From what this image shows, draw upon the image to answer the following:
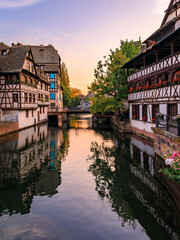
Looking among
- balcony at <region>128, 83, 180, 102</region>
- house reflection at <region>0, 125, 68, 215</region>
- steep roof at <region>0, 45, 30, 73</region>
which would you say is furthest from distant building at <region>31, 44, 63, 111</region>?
house reflection at <region>0, 125, 68, 215</region>

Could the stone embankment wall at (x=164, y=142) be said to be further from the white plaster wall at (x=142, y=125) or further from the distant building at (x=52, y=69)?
the distant building at (x=52, y=69)

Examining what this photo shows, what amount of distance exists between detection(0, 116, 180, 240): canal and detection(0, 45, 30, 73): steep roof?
17560 millimetres

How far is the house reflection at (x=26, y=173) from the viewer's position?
8.88 meters

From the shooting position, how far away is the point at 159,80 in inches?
858

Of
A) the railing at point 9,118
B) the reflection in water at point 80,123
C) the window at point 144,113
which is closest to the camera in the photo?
the window at point 144,113

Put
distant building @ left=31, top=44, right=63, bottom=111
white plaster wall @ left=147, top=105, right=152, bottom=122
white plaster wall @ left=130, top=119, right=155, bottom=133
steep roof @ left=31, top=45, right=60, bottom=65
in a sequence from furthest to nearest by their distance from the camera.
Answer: steep roof @ left=31, top=45, right=60, bottom=65
distant building @ left=31, top=44, right=63, bottom=111
white plaster wall @ left=147, top=105, right=152, bottom=122
white plaster wall @ left=130, top=119, right=155, bottom=133

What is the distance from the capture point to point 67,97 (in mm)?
70500

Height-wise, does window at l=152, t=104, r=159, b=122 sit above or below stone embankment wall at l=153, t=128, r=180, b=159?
above

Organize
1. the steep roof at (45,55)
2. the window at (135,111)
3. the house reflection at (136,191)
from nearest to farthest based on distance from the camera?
the house reflection at (136,191)
the window at (135,111)
the steep roof at (45,55)

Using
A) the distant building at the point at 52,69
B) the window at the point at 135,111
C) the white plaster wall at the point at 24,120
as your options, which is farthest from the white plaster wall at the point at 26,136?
the distant building at the point at 52,69

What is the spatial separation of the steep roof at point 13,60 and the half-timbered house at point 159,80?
52.8 ft

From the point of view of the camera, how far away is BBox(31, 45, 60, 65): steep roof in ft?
185

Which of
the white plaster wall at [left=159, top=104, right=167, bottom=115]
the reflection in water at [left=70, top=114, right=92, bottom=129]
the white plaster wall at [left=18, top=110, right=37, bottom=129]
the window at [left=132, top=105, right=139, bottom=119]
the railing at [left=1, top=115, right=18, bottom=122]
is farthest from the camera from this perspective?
the reflection in water at [left=70, top=114, right=92, bottom=129]

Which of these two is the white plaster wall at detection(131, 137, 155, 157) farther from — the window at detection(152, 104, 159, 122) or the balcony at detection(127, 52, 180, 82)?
the balcony at detection(127, 52, 180, 82)
